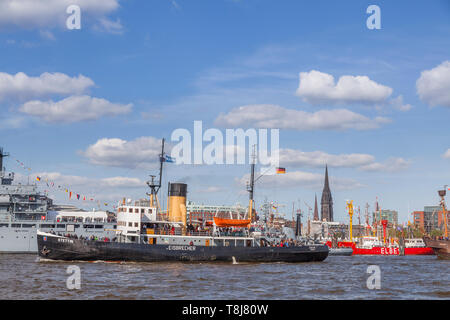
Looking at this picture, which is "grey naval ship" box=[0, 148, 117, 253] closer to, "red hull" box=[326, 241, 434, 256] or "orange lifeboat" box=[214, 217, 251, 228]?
"orange lifeboat" box=[214, 217, 251, 228]

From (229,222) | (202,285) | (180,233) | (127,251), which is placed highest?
(229,222)

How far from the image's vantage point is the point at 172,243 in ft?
165

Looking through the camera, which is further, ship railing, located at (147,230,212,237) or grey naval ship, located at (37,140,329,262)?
ship railing, located at (147,230,212,237)

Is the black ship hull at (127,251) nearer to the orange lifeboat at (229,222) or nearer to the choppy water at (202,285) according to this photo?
the orange lifeboat at (229,222)

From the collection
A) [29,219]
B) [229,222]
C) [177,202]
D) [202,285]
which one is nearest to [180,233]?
[177,202]

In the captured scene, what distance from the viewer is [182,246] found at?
1933 inches

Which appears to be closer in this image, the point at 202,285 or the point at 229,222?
the point at 202,285

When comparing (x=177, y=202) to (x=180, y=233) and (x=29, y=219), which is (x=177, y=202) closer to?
(x=180, y=233)

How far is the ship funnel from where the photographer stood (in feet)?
179

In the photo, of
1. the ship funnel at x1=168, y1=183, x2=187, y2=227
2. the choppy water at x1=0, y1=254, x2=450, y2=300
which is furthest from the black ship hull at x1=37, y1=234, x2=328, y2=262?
the choppy water at x1=0, y1=254, x2=450, y2=300

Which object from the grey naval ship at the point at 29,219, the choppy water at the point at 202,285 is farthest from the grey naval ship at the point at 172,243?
the grey naval ship at the point at 29,219

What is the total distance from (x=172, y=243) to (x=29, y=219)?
136 ft

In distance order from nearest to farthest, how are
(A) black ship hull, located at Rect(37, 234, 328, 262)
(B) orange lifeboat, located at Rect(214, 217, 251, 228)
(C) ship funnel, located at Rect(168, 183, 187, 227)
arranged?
1. (A) black ship hull, located at Rect(37, 234, 328, 262)
2. (B) orange lifeboat, located at Rect(214, 217, 251, 228)
3. (C) ship funnel, located at Rect(168, 183, 187, 227)
